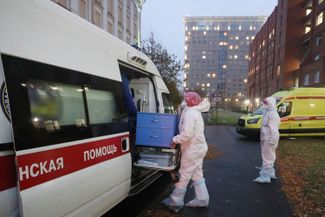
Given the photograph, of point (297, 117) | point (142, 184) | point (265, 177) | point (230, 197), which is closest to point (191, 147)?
point (142, 184)

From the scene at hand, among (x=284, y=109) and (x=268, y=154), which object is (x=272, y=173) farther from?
(x=284, y=109)

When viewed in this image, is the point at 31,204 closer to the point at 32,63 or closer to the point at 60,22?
the point at 32,63

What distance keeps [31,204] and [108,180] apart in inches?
49.2

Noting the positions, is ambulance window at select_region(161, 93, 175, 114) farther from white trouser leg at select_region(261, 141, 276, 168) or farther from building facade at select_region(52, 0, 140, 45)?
building facade at select_region(52, 0, 140, 45)

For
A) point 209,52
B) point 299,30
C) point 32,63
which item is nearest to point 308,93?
point 32,63

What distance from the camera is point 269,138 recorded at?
621cm

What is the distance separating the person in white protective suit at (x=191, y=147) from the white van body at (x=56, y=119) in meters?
1.01

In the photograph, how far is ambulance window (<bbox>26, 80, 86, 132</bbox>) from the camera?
7.91ft

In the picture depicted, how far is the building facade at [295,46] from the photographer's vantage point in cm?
3738

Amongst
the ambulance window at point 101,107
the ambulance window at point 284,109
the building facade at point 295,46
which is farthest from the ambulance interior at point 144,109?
the building facade at point 295,46

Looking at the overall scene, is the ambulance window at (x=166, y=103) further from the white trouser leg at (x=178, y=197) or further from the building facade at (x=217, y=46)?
the building facade at (x=217, y=46)

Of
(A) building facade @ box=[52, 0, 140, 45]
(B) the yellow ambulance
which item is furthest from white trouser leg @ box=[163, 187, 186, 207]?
(B) the yellow ambulance

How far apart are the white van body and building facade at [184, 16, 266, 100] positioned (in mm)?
131969

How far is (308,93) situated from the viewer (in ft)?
46.7
